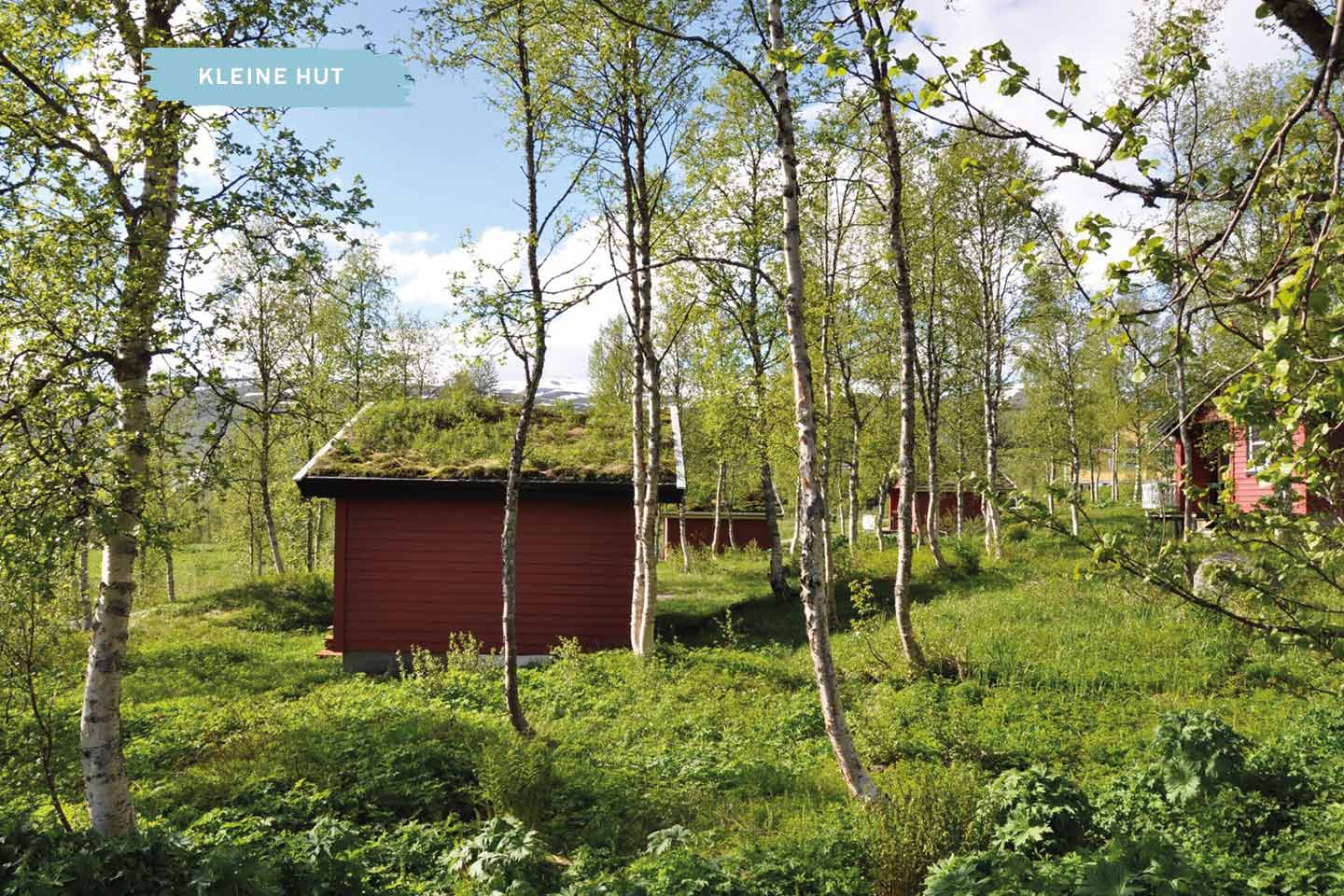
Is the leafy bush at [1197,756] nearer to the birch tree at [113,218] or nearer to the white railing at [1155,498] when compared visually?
the birch tree at [113,218]

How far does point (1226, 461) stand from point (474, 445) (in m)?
20.7

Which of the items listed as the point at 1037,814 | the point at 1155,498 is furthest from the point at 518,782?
the point at 1155,498

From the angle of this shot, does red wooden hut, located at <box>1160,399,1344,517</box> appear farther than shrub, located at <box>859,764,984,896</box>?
No

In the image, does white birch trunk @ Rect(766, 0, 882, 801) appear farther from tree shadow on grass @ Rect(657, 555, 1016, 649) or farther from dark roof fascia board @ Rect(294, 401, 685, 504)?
dark roof fascia board @ Rect(294, 401, 685, 504)

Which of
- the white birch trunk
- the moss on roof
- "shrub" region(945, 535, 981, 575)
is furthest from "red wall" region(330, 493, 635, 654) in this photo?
"shrub" region(945, 535, 981, 575)

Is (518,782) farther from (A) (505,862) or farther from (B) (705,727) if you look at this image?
(B) (705,727)

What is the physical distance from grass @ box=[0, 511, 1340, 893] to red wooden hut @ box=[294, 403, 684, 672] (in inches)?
49.6

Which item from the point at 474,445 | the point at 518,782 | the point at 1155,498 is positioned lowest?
the point at 518,782

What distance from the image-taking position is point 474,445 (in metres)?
13.6

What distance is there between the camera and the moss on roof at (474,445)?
12680 mm

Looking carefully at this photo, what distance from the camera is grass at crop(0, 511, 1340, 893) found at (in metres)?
6.28

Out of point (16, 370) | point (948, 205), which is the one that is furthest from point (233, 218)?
point (948, 205)

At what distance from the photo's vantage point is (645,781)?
709 centimetres

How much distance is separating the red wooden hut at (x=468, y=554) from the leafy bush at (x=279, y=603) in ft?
18.6
